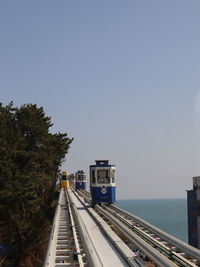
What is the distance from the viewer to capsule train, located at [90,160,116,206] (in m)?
26.7

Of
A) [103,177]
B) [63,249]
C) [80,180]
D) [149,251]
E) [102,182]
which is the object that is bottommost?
[63,249]

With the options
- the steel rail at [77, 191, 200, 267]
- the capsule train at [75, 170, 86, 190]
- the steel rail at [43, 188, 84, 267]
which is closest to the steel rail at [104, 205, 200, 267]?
the steel rail at [77, 191, 200, 267]

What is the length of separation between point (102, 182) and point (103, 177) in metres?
0.39

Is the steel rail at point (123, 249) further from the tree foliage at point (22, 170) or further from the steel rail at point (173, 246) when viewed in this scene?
the tree foliage at point (22, 170)

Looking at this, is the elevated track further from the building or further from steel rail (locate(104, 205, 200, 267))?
the building

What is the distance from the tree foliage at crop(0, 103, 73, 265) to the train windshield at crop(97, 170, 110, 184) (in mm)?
8144

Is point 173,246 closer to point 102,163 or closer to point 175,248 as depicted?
point 175,248

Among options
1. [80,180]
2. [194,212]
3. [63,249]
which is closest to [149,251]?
[63,249]

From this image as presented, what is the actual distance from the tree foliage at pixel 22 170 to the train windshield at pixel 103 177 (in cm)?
814

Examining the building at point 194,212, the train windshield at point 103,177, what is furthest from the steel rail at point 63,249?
the building at point 194,212

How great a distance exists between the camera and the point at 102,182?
26.8m

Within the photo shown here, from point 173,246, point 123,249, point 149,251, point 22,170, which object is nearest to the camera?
point 149,251

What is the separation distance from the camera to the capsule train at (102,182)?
26656 mm

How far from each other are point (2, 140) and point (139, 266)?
27.1 metres
